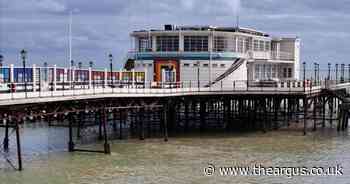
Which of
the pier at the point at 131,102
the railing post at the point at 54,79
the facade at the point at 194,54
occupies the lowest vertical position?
the pier at the point at 131,102

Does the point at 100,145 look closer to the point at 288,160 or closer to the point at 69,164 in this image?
the point at 69,164

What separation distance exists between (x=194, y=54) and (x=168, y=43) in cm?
272

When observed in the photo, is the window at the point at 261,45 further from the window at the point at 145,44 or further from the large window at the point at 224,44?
the window at the point at 145,44

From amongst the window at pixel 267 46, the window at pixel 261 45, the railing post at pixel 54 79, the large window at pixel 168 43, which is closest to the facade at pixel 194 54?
the large window at pixel 168 43

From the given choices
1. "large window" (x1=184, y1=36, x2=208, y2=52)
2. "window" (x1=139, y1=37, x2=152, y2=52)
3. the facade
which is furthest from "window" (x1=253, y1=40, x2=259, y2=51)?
"window" (x1=139, y1=37, x2=152, y2=52)

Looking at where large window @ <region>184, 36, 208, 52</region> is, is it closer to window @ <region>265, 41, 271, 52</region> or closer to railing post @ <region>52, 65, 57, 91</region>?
window @ <region>265, 41, 271, 52</region>

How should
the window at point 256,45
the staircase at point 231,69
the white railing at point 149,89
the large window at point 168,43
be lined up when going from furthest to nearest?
the window at point 256,45 < the large window at point 168,43 < the staircase at point 231,69 < the white railing at point 149,89

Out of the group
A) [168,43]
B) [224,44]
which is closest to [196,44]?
[168,43]

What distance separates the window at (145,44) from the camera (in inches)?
2071

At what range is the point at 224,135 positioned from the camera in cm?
4506

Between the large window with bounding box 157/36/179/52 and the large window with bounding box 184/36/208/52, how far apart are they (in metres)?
0.79

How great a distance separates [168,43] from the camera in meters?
51.8

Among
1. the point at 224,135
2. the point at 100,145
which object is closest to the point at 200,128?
the point at 224,135

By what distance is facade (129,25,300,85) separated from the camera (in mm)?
50375
